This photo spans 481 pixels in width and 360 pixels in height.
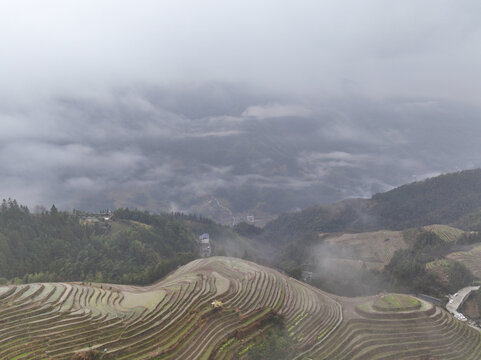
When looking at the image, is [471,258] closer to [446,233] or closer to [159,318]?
[446,233]

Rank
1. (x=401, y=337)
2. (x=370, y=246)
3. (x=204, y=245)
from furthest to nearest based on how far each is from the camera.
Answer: (x=204, y=245), (x=370, y=246), (x=401, y=337)

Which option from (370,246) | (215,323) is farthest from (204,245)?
(215,323)

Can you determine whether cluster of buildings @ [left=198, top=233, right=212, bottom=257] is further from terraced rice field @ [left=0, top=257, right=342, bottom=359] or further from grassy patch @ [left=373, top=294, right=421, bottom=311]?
grassy patch @ [left=373, top=294, right=421, bottom=311]

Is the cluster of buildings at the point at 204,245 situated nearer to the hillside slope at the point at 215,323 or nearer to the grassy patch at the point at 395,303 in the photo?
the hillside slope at the point at 215,323

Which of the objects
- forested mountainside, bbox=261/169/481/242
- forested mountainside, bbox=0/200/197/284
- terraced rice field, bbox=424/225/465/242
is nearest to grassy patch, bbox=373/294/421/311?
forested mountainside, bbox=0/200/197/284

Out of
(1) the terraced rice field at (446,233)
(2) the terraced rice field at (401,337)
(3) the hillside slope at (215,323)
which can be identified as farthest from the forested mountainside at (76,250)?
(1) the terraced rice field at (446,233)
